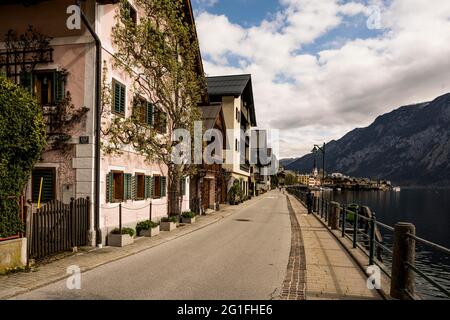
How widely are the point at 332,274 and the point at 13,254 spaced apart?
7.91 metres

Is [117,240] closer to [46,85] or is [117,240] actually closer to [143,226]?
[143,226]

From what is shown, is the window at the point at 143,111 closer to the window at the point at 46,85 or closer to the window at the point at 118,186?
the window at the point at 118,186

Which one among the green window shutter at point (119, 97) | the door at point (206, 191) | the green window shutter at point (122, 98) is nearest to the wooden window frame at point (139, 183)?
the green window shutter at point (122, 98)

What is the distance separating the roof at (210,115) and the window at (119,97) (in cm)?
1283

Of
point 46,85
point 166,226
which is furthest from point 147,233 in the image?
point 46,85

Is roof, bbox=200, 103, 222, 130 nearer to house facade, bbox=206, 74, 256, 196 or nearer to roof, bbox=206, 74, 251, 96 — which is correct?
house facade, bbox=206, 74, 256, 196

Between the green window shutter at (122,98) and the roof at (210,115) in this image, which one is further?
the roof at (210,115)

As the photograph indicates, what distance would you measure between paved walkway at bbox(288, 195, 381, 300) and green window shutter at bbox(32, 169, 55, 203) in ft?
29.8

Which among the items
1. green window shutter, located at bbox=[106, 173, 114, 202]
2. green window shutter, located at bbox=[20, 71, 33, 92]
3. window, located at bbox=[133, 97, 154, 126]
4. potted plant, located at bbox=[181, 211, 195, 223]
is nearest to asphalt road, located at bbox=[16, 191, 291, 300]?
green window shutter, located at bbox=[106, 173, 114, 202]

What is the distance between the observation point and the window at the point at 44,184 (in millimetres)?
12516

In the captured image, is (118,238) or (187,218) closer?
(118,238)

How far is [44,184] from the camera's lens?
1252 cm
